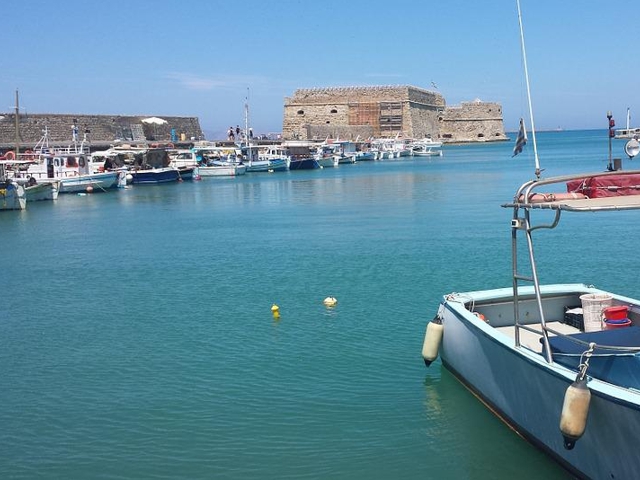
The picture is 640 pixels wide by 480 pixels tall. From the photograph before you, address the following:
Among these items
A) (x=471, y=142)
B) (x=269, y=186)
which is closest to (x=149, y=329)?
(x=269, y=186)

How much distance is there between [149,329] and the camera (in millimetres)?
13234

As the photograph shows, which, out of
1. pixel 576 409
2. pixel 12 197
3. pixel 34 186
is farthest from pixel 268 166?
pixel 576 409

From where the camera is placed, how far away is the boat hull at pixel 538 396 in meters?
5.97

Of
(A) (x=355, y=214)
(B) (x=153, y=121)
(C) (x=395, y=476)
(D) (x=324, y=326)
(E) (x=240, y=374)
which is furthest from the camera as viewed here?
(B) (x=153, y=121)

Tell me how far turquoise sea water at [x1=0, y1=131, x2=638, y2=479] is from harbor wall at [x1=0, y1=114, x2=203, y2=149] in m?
33.6

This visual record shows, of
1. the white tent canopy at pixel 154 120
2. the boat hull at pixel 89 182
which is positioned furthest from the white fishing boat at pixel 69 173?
the white tent canopy at pixel 154 120

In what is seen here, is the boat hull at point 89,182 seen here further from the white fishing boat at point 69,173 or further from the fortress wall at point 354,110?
the fortress wall at point 354,110

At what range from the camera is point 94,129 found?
2537 inches

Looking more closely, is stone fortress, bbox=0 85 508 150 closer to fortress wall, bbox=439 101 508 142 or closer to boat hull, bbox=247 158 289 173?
fortress wall, bbox=439 101 508 142

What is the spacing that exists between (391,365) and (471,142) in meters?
110

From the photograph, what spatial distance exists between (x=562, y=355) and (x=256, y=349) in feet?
18.3


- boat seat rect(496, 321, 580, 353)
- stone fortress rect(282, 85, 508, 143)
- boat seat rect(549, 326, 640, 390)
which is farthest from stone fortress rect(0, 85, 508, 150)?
boat seat rect(549, 326, 640, 390)

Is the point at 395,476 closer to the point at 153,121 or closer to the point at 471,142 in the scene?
the point at 153,121

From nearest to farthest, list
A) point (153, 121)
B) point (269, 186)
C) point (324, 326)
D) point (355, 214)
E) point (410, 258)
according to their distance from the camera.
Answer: point (324, 326)
point (410, 258)
point (355, 214)
point (269, 186)
point (153, 121)
